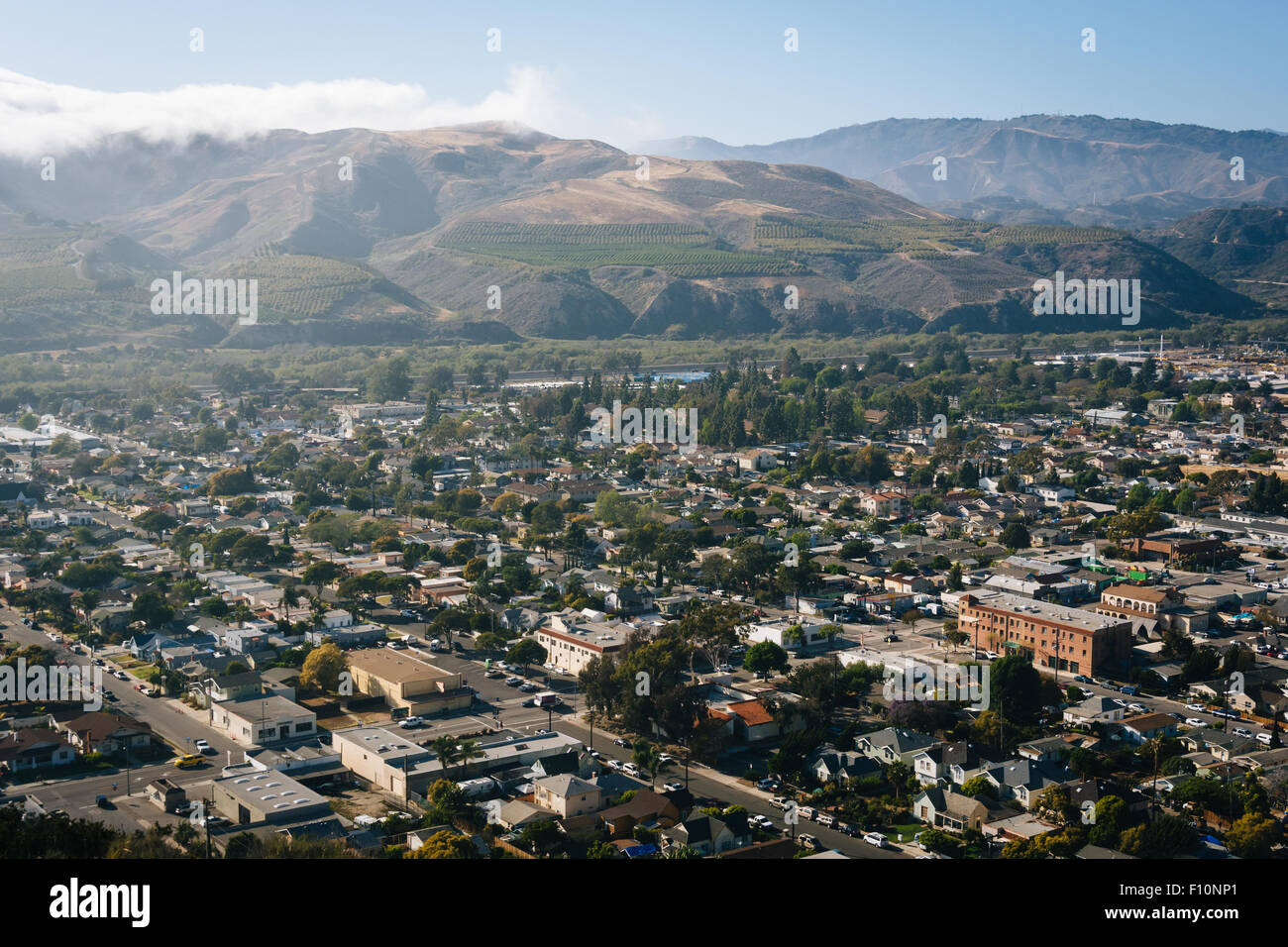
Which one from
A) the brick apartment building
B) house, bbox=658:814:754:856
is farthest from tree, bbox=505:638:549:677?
the brick apartment building

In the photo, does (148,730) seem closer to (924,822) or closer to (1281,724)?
(924,822)

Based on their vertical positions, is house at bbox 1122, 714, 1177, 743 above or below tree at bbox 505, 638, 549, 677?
below

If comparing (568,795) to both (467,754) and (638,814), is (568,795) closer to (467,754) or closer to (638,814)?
(638,814)

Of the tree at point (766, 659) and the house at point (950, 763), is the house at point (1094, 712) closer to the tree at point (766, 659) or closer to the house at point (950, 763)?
the house at point (950, 763)

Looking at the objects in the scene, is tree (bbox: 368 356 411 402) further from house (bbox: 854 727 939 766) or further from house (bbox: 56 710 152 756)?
house (bbox: 854 727 939 766)

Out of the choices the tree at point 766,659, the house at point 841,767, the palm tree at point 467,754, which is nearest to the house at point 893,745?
the house at point 841,767

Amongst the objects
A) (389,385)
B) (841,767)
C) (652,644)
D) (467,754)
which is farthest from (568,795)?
(389,385)
